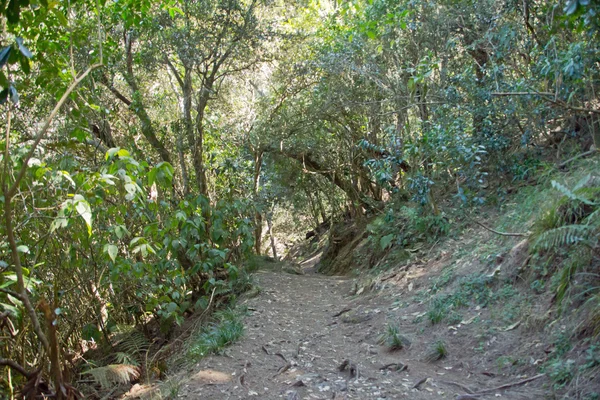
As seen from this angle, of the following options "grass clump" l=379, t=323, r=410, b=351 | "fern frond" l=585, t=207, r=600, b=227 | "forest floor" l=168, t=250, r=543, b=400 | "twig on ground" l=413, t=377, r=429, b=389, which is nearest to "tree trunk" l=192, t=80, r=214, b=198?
"forest floor" l=168, t=250, r=543, b=400

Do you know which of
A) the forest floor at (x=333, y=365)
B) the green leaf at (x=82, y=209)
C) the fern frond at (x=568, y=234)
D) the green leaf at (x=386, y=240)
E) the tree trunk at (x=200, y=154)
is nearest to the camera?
the green leaf at (x=82, y=209)

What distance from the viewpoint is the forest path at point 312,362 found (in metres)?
5.06

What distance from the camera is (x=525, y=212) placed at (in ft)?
25.1

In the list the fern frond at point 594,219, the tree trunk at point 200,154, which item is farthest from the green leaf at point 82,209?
the tree trunk at point 200,154

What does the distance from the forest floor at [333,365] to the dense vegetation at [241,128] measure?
30.7 inches

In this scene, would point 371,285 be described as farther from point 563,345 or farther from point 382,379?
point 563,345

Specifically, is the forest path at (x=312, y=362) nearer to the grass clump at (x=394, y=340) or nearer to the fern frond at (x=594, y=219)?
the grass clump at (x=394, y=340)

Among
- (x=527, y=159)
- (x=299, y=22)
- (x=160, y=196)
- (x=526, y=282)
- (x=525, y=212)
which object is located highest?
(x=299, y=22)

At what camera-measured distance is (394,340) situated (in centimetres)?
605

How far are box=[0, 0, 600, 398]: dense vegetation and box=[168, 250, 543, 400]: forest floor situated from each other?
30.7 inches

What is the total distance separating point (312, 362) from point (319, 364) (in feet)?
0.38

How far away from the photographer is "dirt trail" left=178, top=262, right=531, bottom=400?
5.00 metres

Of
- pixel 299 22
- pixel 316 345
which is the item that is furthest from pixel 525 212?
pixel 299 22

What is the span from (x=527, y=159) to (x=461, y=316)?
14.5 ft
